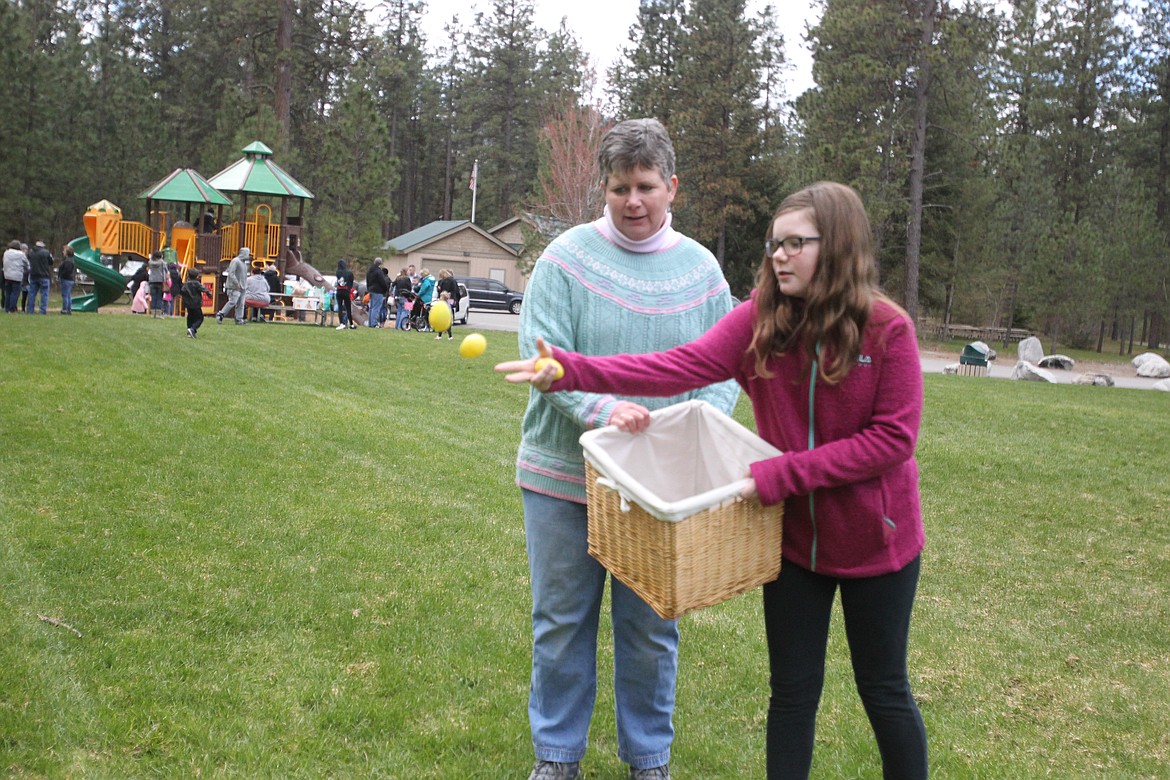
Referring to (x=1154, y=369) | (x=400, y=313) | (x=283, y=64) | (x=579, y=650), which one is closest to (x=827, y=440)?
(x=579, y=650)

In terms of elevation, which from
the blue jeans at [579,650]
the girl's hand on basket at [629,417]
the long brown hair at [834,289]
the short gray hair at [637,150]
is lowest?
the blue jeans at [579,650]

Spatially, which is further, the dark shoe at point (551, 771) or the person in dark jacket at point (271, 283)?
the person in dark jacket at point (271, 283)

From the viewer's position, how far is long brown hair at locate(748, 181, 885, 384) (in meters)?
2.33

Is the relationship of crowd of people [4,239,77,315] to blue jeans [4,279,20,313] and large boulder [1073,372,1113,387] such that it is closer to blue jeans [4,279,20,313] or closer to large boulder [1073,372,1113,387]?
blue jeans [4,279,20,313]

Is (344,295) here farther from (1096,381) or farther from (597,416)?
(597,416)

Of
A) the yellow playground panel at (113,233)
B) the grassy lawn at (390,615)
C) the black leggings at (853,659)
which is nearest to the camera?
the black leggings at (853,659)

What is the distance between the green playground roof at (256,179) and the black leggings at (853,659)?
2533 cm

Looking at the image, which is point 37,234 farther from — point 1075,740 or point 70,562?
point 1075,740

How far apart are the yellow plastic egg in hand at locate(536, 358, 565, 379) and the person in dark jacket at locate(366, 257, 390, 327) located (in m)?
20.1

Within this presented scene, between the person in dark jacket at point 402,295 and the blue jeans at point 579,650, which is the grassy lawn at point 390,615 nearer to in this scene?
the blue jeans at point 579,650

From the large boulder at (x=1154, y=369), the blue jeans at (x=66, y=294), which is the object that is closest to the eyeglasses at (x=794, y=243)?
the blue jeans at (x=66, y=294)

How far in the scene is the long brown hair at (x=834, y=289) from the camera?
2326 millimetres

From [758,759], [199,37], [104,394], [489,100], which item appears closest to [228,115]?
[199,37]

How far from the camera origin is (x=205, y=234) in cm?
2600
